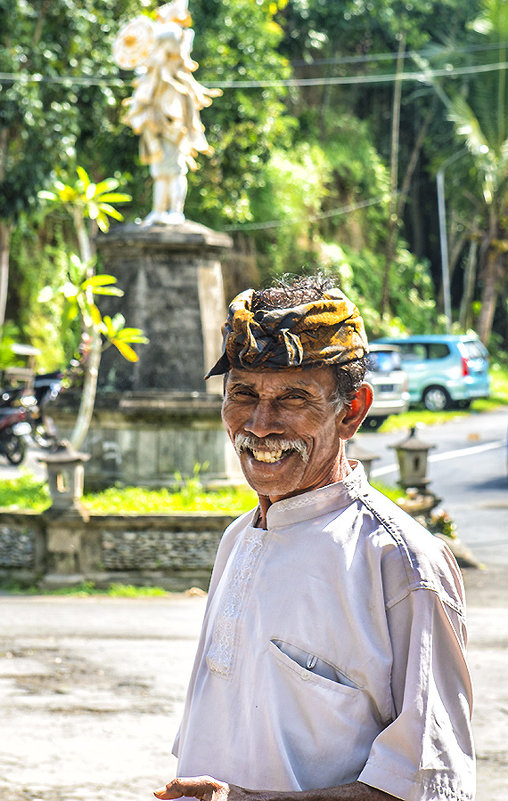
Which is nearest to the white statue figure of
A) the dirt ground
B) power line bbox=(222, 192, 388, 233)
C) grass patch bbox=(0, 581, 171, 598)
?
grass patch bbox=(0, 581, 171, 598)

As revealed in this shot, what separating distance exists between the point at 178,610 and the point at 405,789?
8.61m

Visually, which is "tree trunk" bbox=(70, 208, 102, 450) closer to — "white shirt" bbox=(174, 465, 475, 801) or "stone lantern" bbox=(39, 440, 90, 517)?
"stone lantern" bbox=(39, 440, 90, 517)

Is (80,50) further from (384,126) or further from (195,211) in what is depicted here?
(384,126)

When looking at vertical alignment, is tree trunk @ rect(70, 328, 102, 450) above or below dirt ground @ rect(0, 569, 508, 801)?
above

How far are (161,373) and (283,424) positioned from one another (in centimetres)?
1175

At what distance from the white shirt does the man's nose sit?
146 millimetres

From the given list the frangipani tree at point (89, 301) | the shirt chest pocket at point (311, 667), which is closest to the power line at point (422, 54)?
the frangipani tree at point (89, 301)

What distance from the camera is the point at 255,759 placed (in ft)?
7.49

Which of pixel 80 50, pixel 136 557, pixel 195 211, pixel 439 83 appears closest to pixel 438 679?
pixel 136 557

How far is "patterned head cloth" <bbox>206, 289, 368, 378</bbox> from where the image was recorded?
2361 millimetres

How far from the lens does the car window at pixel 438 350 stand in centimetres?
2859

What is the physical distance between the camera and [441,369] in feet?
93.2

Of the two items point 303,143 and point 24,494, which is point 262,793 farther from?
point 303,143

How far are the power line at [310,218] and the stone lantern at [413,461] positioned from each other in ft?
62.8
